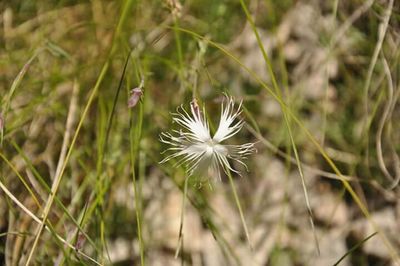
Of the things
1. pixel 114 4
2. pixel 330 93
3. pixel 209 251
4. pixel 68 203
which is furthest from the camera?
pixel 330 93

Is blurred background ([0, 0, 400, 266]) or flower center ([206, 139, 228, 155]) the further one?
blurred background ([0, 0, 400, 266])

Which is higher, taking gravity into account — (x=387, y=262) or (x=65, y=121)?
(x=65, y=121)

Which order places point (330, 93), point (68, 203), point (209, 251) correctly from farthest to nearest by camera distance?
1. point (330, 93)
2. point (209, 251)
3. point (68, 203)

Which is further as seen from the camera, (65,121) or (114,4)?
(114,4)

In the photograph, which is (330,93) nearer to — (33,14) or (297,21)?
(297,21)

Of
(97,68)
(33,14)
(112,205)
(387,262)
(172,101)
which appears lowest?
(387,262)

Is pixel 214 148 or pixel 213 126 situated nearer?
pixel 214 148

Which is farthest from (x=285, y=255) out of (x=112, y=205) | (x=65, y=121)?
(x=65, y=121)
